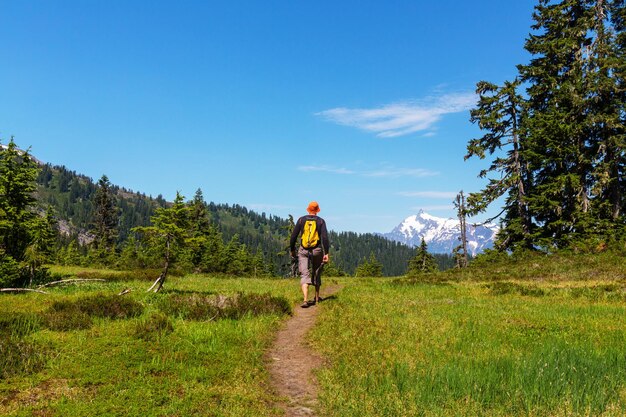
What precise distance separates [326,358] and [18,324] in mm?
6426

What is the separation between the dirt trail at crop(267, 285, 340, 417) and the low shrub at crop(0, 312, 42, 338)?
16.0 ft

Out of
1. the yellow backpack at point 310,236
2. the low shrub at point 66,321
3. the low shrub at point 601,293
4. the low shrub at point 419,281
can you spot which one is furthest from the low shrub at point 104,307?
the low shrub at point 601,293

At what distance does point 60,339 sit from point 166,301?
4202 mm

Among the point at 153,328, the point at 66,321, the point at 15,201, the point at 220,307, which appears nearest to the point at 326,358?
the point at 153,328

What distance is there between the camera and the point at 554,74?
36.8 meters

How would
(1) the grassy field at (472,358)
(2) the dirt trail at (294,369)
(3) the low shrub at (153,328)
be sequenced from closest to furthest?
(1) the grassy field at (472,358) → (2) the dirt trail at (294,369) → (3) the low shrub at (153,328)

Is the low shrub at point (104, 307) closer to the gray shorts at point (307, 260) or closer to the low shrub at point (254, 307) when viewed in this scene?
the low shrub at point (254, 307)

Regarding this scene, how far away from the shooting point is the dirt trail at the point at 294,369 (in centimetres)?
548

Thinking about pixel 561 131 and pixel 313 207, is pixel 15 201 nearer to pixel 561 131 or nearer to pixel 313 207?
pixel 313 207

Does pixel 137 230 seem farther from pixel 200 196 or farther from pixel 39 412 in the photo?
pixel 200 196

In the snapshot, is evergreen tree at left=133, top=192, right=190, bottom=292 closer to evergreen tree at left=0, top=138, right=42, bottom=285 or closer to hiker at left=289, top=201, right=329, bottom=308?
hiker at left=289, top=201, right=329, bottom=308

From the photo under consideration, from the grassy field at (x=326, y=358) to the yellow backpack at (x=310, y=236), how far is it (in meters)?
1.97

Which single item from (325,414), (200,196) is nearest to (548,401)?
(325,414)

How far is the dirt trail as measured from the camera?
18.0ft
